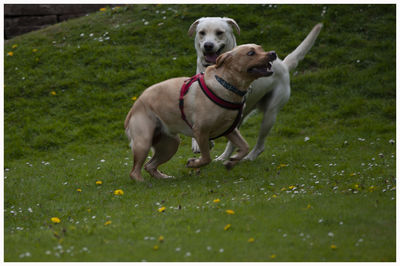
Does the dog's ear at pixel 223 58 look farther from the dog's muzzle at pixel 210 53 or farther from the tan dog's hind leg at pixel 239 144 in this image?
the dog's muzzle at pixel 210 53

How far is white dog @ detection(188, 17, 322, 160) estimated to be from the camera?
8492 mm

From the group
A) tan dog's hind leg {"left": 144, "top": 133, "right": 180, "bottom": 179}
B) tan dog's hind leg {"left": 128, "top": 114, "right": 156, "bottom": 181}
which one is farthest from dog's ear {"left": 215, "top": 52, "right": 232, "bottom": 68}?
tan dog's hind leg {"left": 144, "top": 133, "right": 180, "bottom": 179}

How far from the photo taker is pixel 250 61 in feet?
22.8

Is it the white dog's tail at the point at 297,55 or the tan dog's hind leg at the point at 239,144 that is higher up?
the white dog's tail at the point at 297,55

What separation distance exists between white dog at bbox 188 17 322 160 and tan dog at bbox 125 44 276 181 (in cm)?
91

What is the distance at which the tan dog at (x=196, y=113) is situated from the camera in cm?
702

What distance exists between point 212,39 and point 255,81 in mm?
885

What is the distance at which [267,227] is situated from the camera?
559 cm

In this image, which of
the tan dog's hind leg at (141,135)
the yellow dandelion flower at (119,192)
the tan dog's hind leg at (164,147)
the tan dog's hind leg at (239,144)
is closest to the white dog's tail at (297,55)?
the tan dog's hind leg at (239,144)

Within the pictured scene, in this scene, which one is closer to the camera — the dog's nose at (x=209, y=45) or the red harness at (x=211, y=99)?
the red harness at (x=211, y=99)

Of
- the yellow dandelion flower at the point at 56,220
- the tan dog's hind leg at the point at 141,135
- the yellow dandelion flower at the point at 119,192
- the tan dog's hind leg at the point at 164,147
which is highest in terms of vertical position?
the tan dog's hind leg at the point at 141,135

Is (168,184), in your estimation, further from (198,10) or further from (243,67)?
(198,10)

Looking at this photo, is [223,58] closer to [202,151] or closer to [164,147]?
[202,151]

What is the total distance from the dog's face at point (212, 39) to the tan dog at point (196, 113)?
804mm
